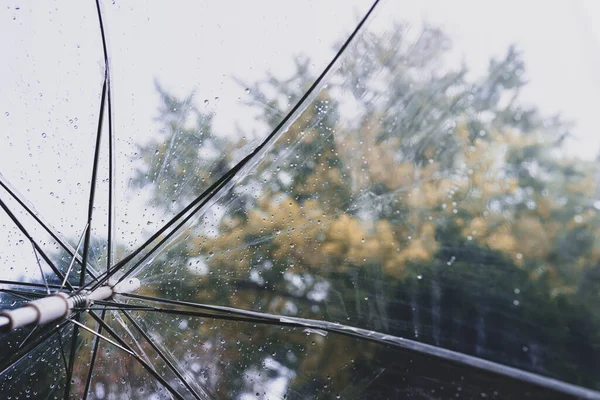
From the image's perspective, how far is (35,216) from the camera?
1824 millimetres

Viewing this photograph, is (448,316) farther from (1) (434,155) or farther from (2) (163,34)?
(2) (163,34)

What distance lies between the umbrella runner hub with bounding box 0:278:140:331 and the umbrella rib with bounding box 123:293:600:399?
19 cm

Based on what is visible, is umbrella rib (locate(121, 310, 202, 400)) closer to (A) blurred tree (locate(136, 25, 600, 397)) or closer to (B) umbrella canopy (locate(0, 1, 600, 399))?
(B) umbrella canopy (locate(0, 1, 600, 399))

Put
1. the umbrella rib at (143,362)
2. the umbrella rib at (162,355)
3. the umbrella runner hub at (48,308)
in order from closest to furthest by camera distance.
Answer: the umbrella runner hub at (48,308), the umbrella rib at (143,362), the umbrella rib at (162,355)

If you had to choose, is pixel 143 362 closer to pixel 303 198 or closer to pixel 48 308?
pixel 48 308

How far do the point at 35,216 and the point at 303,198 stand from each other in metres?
1.03

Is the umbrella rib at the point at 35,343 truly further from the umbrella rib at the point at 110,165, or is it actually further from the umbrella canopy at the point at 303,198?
the umbrella rib at the point at 110,165

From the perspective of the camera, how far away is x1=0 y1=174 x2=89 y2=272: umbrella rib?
180 centimetres

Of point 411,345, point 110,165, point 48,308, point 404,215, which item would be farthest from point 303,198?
point 48,308

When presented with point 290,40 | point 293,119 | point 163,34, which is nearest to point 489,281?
point 293,119

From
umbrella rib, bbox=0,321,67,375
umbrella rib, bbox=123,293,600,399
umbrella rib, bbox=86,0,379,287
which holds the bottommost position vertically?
umbrella rib, bbox=123,293,600,399

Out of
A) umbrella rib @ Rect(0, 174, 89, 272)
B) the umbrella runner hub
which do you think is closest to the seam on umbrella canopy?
umbrella rib @ Rect(0, 174, 89, 272)

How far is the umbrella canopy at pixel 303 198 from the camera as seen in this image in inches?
53.0

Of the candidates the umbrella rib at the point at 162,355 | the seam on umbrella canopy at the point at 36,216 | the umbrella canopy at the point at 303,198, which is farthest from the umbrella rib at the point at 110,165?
the umbrella rib at the point at 162,355
